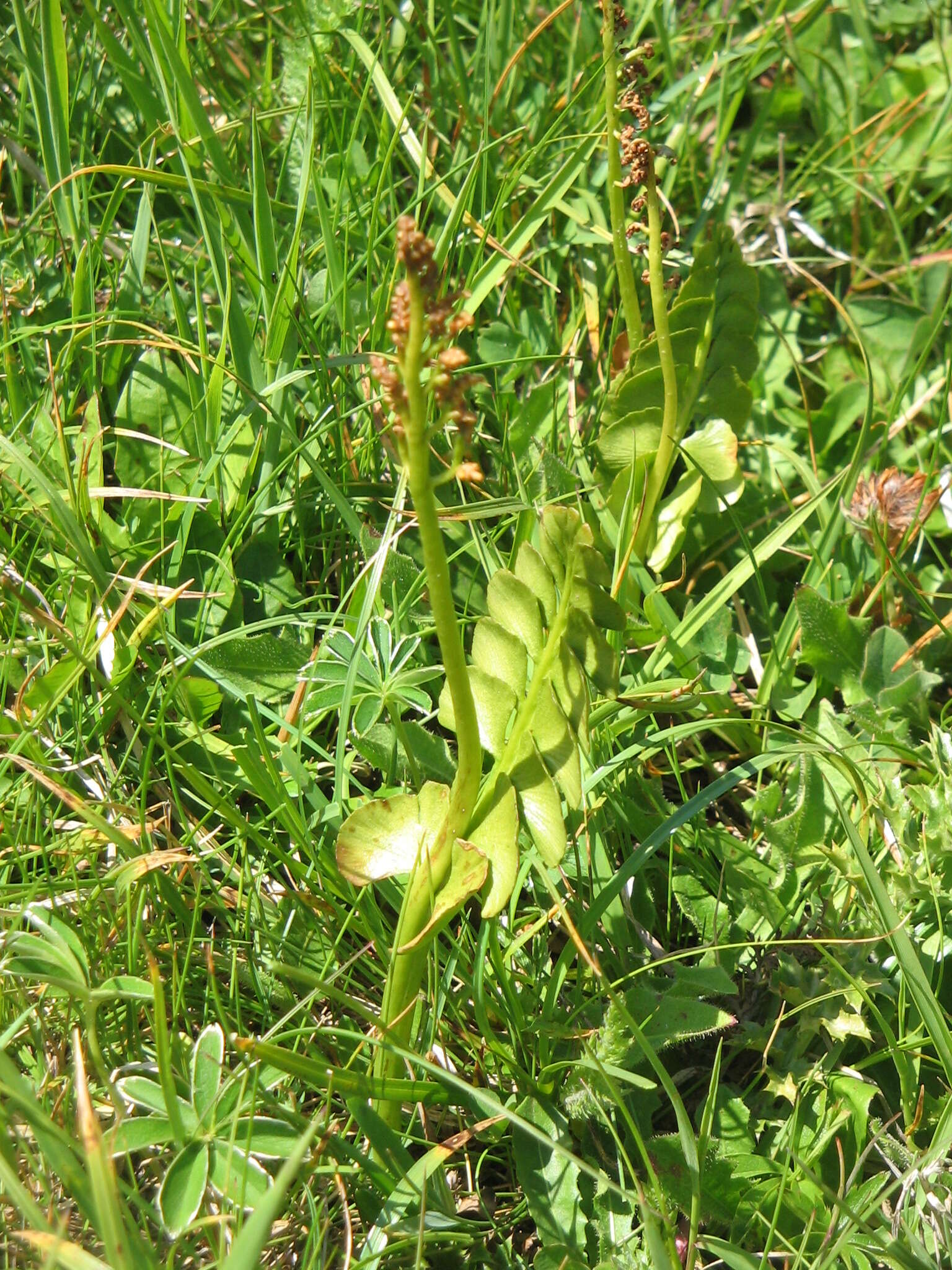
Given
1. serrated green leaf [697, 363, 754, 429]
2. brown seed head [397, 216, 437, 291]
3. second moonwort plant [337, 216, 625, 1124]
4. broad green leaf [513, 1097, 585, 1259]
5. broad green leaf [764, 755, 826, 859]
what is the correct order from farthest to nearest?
serrated green leaf [697, 363, 754, 429], broad green leaf [764, 755, 826, 859], broad green leaf [513, 1097, 585, 1259], second moonwort plant [337, 216, 625, 1124], brown seed head [397, 216, 437, 291]

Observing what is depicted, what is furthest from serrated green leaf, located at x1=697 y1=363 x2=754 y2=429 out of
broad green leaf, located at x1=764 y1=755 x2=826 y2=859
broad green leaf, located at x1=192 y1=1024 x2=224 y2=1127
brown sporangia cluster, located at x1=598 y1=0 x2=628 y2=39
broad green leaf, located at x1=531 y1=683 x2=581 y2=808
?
broad green leaf, located at x1=192 y1=1024 x2=224 y2=1127

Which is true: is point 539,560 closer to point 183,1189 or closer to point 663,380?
point 663,380

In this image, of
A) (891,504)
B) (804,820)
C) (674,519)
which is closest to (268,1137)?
(804,820)

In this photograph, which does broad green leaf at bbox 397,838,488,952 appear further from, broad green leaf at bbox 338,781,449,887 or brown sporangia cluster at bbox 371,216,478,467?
brown sporangia cluster at bbox 371,216,478,467

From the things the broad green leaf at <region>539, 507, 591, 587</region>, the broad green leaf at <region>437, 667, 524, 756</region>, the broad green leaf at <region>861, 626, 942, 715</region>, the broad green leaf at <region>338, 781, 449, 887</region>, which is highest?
the broad green leaf at <region>539, 507, 591, 587</region>

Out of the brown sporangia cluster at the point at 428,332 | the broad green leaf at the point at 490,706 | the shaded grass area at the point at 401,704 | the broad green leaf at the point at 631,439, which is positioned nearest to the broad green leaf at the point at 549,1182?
the shaded grass area at the point at 401,704

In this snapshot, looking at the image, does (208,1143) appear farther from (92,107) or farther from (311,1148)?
(92,107)

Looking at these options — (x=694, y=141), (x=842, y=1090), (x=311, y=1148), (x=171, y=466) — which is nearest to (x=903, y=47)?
(x=694, y=141)
